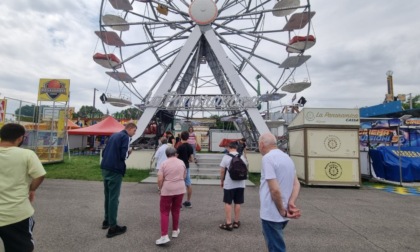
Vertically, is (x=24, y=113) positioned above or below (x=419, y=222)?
above

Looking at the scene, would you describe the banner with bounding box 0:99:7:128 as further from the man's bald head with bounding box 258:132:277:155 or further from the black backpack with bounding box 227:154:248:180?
the man's bald head with bounding box 258:132:277:155

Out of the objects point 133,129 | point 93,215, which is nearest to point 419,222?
point 133,129

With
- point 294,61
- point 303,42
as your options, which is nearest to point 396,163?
point 294,61

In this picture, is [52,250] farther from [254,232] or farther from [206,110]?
[206,110]

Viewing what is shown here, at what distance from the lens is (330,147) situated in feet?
34.4

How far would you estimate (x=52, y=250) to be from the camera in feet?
12.2

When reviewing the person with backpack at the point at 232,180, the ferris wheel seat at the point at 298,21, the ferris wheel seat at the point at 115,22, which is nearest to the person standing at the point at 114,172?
the person with backpack at the point at 232,180

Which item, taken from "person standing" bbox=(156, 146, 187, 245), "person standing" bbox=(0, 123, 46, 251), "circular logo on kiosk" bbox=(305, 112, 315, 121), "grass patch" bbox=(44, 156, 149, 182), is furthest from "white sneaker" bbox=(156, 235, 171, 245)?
"circular logo on kiosk" bbox=(305, 112, 315, 121)

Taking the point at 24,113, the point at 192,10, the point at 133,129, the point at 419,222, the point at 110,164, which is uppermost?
the point at 192,10

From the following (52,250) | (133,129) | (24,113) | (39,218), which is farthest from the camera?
(24,113)

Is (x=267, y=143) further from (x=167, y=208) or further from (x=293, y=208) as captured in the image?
(x=167, y=208)

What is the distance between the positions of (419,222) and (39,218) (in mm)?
8588

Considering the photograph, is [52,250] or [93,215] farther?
[93,215]

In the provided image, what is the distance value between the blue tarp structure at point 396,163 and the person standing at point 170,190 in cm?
1161
